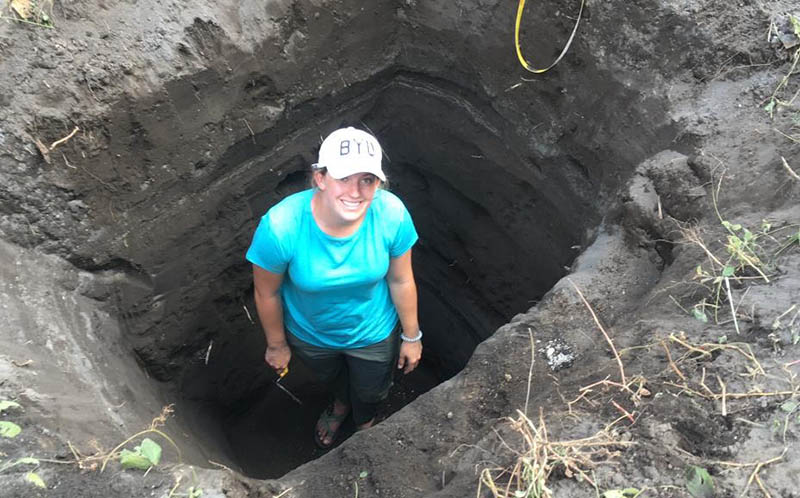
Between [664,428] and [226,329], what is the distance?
2869 mm

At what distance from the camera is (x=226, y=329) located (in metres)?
4.03

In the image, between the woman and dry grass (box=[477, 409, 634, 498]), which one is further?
the woman

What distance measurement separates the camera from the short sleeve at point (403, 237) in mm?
2686

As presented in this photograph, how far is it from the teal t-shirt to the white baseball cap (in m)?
0.27

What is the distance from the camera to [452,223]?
181 inches

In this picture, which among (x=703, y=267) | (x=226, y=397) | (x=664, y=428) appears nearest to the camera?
(x=664, y=428)

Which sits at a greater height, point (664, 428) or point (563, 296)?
point (563, 296)

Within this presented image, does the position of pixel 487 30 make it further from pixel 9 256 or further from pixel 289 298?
pixel 9 256

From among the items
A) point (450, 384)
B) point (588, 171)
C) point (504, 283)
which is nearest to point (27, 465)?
point (450, 384)

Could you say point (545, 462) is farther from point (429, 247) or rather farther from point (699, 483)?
point (429, 247)

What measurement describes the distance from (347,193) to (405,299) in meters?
0.80

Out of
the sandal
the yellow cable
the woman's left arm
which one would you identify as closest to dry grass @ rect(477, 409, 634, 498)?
the woman's left arm

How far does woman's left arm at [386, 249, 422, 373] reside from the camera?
9.43ft

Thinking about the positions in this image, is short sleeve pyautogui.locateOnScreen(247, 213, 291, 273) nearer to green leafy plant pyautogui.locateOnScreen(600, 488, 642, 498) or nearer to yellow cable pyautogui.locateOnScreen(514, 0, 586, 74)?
green leafy plant pyautogui.locateOnScreen(600, 488, 642, 498)
